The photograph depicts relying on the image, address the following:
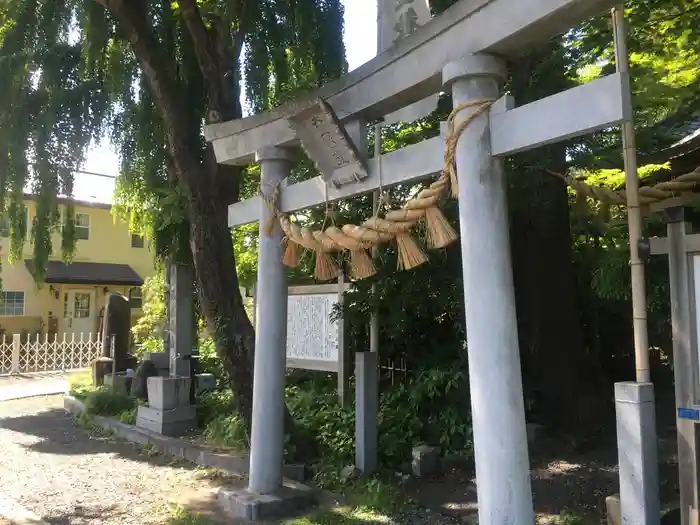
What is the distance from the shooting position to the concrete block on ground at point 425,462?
19.9 ft

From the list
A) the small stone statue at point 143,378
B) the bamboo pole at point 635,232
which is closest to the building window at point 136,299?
the small stone statue at point 143,378

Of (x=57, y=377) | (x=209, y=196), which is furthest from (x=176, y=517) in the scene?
(x=57, y=377)

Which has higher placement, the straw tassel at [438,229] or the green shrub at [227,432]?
the straw tassel at [438,229]

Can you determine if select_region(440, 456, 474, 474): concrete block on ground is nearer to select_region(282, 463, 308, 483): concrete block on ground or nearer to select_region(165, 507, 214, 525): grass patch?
select_region(282, 463, 308, 483): concrete block on ground

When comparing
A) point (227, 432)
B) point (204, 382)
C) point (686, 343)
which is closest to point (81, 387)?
point (204, 382)

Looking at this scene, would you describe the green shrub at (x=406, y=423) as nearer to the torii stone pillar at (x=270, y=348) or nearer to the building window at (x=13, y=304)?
the torii stone pillar at (x=270, y=348)

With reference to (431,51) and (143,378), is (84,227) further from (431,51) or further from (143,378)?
(431,51)

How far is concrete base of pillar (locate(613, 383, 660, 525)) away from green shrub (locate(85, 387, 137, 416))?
8.55 m

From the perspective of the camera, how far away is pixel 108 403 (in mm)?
10258

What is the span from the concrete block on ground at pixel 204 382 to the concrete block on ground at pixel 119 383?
1.57 m

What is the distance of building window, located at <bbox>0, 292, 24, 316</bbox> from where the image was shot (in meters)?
21.4

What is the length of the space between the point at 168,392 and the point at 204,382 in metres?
1.69

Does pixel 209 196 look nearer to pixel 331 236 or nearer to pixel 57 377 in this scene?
pixel 331 236

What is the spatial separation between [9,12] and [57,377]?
11.2 metres
